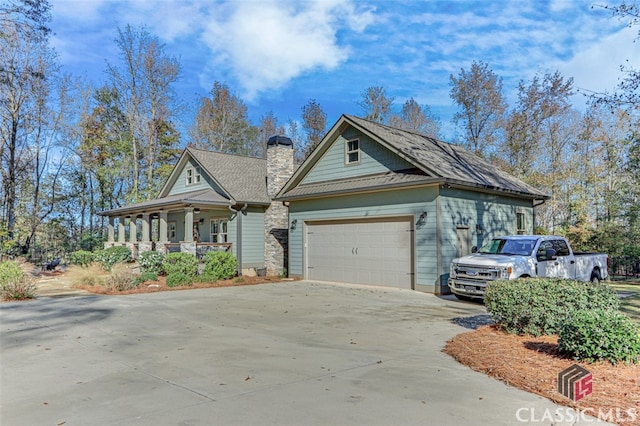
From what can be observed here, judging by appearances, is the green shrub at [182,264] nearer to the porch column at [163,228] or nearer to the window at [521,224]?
the porch column at [163,228]

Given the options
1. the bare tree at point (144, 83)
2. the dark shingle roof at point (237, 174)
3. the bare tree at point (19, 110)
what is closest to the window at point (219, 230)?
the dark shingle roof at point (237, 174)

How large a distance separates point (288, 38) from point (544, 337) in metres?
11.9

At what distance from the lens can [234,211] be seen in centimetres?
1852

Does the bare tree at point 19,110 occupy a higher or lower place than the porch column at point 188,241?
higher

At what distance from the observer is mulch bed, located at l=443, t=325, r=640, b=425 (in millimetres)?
3756

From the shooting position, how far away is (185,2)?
40.1ft

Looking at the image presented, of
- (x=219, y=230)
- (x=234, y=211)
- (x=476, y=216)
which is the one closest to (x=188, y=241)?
(x=234, y=211)

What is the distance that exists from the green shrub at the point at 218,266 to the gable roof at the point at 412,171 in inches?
134

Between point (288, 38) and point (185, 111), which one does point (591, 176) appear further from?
point (185, 111)

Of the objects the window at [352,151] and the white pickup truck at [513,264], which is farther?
the window at [352,151]

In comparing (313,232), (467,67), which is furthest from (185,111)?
(467,67)

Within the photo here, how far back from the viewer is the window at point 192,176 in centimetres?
2142

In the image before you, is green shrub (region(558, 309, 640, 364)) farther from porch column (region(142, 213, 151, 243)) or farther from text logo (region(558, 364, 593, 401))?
porch column (region(142, 213, 151, 243))

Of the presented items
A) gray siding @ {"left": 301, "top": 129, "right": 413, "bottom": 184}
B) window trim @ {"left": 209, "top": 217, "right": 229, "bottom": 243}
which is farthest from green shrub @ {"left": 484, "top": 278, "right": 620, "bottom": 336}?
window trim @ {"left": 209, "top": 217, "right": 229, "bottom": 243}
